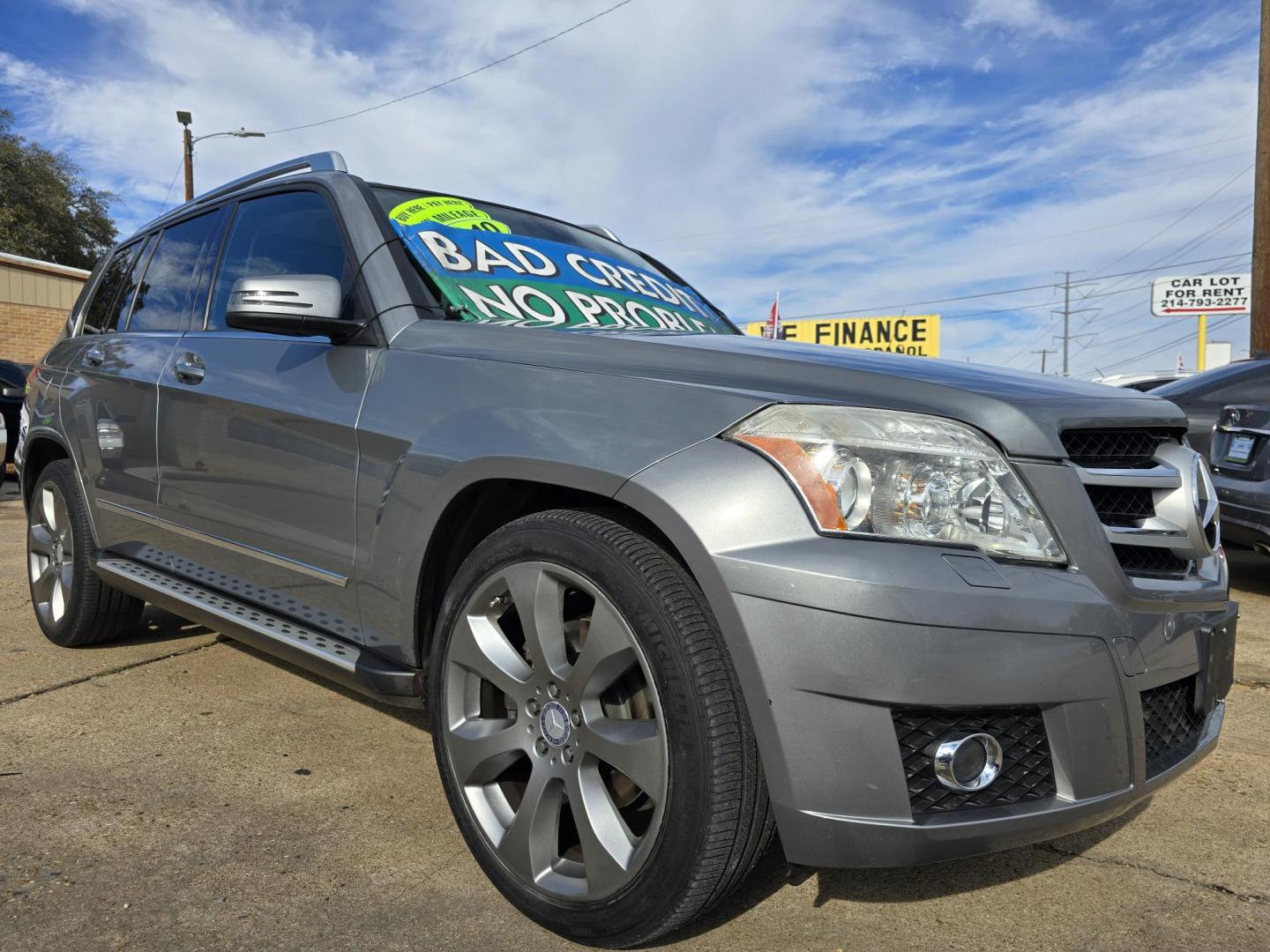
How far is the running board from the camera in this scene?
92.8 inches

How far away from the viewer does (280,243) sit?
10.1 ft

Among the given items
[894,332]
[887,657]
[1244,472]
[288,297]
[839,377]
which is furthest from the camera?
[894,332]

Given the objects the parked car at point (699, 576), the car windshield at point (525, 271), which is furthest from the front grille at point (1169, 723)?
the car windshield at point (525, 271)

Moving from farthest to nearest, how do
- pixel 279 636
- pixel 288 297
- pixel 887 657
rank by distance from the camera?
1. pixel 279 636
2. pixel 288 297
3. pixel 887 657

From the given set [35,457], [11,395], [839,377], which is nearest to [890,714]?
[839,377]

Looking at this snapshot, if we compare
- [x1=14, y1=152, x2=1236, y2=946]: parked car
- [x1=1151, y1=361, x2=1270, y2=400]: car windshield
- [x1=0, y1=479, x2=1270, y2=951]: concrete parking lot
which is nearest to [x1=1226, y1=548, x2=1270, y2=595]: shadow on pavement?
[x1=1151, y1=361, x2=1270, y2=400]: car windshield

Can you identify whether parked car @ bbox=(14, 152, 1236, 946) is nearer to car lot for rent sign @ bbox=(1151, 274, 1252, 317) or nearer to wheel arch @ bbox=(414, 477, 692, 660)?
wheel arch @ bbox=(414, 477, 692, 660)

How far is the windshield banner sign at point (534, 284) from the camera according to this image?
266 centimetres

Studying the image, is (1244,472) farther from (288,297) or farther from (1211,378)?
(288,297)

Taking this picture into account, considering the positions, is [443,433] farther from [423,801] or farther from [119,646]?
[119,646]

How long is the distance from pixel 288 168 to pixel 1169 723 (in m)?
2.89

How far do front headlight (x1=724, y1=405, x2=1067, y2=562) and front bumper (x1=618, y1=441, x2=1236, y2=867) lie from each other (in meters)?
0.04

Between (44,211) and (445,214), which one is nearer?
(445,214)

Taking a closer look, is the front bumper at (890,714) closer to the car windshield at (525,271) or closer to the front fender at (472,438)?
the front fender at (472,438)
